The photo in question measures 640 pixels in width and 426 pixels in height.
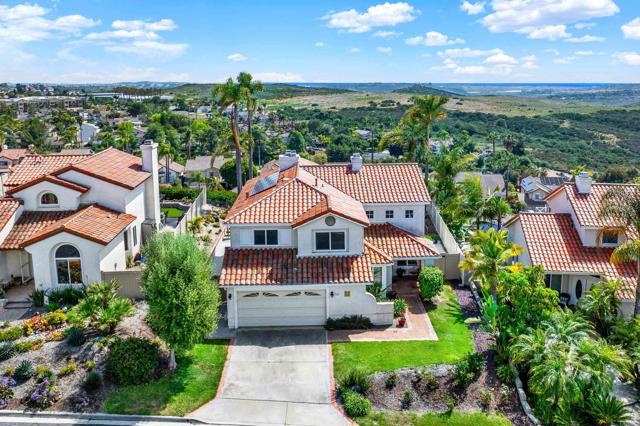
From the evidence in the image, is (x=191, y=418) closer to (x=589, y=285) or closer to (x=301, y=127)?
(x=589, y=285)

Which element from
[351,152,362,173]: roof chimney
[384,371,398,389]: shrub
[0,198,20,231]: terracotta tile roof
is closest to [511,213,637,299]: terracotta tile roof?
[351,152,362,173]: roof chimney

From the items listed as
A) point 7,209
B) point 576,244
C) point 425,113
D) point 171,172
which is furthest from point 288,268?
point 171,172

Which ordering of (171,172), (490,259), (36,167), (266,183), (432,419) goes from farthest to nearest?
(171,172), (266,183), (36,167), (490,259), (432,419)

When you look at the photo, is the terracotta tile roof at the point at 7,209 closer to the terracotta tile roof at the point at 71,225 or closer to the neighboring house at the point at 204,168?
the terracotta tile roof at the point at 71,225

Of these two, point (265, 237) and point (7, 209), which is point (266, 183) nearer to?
point (265, 237)

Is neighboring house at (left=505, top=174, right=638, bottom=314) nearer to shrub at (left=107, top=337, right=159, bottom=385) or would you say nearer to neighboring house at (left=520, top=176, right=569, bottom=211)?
shrub at (left=107, top=337, right=159, bottom=385)

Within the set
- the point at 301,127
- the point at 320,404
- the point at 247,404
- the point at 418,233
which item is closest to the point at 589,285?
the point at 418,233
